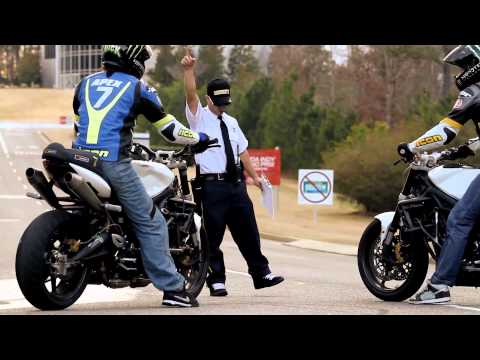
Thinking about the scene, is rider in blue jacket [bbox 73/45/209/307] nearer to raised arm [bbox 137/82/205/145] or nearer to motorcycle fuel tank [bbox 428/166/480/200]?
raised arm [bbox 137/82/205/145]

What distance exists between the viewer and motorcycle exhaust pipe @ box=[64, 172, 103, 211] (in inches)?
305

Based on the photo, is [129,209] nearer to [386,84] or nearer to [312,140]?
[312,140]

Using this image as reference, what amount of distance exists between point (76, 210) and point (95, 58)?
118011 millimetres

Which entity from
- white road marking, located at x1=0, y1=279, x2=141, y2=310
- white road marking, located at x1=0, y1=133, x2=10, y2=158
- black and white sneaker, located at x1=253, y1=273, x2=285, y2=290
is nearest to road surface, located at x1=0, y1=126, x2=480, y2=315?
white road marking, located at x1=0, y1=279, x2=141, y2=310

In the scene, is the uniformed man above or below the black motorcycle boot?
above

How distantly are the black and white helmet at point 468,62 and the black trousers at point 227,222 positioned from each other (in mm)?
2341

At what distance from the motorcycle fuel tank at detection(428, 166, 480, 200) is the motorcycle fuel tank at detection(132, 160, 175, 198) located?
7.04 ft

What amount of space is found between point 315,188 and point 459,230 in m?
18.0

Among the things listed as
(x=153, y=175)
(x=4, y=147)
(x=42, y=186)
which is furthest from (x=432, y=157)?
(x=4, y=147)

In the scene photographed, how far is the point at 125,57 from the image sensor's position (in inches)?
327

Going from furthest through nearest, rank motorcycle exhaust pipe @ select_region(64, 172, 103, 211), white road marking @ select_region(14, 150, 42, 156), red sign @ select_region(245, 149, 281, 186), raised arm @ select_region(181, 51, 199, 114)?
white road marking @ select_region(14, 150, 42, 156) < red sign @ select_region(245, 149, 281, 186) < raised arm @ select_region(181, 51, 199, 114) < motorcycle exhaust pipe @ select_region(64, 172, 103, 211)

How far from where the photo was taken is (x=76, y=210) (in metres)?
7.95

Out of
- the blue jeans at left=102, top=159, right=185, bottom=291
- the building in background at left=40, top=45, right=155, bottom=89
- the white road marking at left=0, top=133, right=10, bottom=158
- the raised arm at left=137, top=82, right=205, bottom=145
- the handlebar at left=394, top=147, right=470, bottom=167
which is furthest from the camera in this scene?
the building in background at left=40, top=45, right=155, bottom=89

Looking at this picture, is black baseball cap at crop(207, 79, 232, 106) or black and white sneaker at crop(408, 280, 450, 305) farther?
black baseball cap at crop(207, 79, 232, 106)
